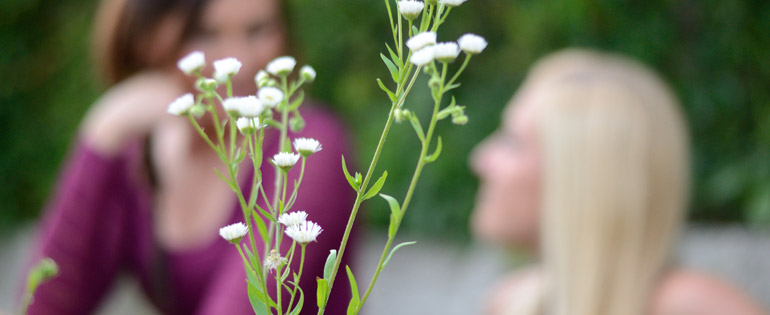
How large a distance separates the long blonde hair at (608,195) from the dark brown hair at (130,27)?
55 centimetres

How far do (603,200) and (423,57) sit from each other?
97 centimetres

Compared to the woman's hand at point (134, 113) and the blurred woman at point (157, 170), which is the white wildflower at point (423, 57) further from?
the woman's hand at point (134, 113)

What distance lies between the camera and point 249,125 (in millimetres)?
352

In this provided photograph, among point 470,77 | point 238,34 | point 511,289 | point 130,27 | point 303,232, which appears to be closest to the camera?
point 303,232

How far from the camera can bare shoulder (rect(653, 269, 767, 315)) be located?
1.20 m

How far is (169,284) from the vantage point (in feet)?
4.14

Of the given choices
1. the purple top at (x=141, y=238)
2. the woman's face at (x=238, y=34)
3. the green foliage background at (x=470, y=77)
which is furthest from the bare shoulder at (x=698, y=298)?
the green foliage background at (x=470, y=77)

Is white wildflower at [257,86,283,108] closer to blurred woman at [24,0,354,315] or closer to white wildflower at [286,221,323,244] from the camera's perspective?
white wildflower at [286,221,323,244]

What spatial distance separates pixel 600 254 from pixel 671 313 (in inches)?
5.0

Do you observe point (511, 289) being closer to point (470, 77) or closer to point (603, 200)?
point (603, 200)

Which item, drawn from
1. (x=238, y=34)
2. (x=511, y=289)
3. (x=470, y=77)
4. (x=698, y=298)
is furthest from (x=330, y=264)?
(x=470, y=77)

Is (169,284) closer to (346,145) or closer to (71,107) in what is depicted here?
(346,145)

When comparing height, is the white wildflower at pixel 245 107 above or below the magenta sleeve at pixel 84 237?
above

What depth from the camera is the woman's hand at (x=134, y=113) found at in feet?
4.18
